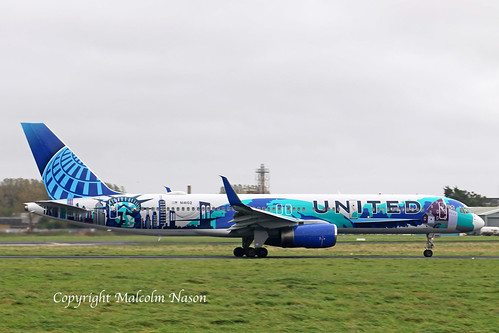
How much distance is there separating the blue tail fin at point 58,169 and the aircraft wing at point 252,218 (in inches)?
273

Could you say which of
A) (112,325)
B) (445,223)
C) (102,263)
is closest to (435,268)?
(445,223)

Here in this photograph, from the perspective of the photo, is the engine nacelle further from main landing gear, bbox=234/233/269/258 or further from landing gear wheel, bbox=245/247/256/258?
landing gear wheel, bbox=245/247/256/258

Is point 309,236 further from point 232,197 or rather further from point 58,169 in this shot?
point 58,169

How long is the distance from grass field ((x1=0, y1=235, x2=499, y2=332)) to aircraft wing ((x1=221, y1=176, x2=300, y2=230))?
4893 mm

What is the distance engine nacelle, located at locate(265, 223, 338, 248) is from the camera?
31.6 metres

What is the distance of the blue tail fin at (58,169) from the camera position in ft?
111

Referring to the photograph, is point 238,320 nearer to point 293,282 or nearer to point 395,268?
point 293,282

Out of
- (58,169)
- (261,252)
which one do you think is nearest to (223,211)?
(261,252)

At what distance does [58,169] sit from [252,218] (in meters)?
10.5

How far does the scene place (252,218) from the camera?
32125 mm

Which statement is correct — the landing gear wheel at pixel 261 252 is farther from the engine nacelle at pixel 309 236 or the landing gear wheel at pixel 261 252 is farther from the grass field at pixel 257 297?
the grass field at pixel 257 297

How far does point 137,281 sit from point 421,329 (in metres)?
9.66

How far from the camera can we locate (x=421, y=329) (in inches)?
522

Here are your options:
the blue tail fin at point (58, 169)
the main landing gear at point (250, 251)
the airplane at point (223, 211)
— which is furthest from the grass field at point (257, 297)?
the blue tail fin at point (58, 169)
